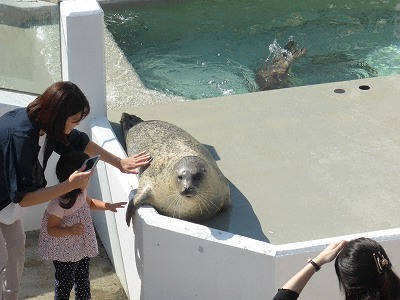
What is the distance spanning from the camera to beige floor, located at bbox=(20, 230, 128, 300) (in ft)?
19.6

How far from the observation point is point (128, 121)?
6855 millimetres

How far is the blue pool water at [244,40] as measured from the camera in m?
10.3

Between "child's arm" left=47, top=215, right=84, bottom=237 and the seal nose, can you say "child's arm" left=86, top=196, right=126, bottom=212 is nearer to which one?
"child's arm" left=47, top=215, right=84, bottom=237

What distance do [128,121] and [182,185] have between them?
5.50 feet

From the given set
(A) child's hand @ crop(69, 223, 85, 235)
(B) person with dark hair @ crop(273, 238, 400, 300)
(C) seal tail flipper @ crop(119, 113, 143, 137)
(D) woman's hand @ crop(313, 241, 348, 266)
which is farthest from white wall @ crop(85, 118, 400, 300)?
(B) person with dark hair @ crop(273, 238, 400, 300)

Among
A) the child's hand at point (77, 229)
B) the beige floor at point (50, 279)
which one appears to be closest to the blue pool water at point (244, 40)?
the beige floor at point (50, 279)

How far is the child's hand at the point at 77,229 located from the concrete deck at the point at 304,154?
1087 millimetres

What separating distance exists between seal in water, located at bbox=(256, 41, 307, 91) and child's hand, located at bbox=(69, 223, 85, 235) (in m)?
5.09

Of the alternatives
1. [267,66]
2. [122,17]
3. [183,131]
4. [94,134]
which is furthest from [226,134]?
[122,17]

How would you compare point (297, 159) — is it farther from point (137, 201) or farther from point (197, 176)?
point (137, 201)

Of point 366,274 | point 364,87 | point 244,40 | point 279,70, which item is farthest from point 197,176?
point 244,40

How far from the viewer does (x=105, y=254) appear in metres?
6.48

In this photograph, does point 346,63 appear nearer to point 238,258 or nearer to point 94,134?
point 94,134

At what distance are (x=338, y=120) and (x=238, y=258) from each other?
2.47m
